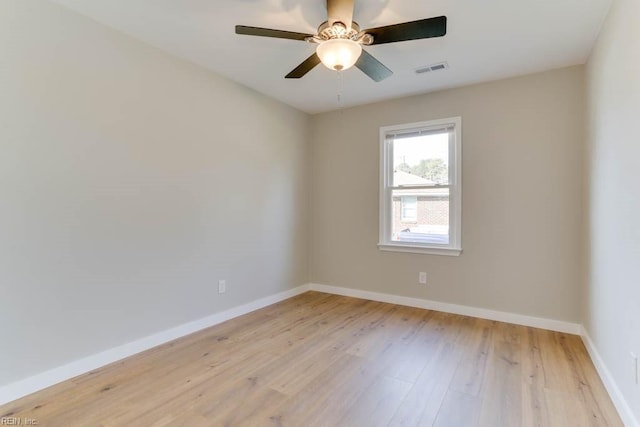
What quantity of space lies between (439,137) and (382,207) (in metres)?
1.04

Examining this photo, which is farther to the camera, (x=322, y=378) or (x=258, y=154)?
(x=258, y=154)

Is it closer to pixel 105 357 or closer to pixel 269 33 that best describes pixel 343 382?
pixel 105 357

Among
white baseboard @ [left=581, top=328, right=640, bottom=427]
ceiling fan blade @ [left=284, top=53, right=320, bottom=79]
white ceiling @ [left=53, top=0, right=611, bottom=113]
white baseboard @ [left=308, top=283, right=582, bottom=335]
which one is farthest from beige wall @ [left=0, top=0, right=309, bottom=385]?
white baseboard @ [left=581, top=328, right=640, bottom=427]

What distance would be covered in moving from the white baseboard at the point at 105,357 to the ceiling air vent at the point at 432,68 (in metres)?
2.99

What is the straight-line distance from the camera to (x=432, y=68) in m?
2.98

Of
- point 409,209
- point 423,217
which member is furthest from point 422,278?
point 409,209

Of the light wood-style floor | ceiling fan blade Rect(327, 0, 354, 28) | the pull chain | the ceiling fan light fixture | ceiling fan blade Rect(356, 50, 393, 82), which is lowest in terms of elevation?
the light wood-style floor

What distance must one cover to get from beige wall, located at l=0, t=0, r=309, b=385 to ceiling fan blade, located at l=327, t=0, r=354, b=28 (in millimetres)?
1595

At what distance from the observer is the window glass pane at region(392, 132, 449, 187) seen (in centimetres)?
359

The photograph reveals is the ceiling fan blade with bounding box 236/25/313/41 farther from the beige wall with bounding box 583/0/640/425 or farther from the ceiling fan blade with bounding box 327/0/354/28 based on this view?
the beige wall with bounding box 583/0/640/425

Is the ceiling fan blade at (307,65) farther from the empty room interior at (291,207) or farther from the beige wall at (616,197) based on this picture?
the beige wall at (616,197)

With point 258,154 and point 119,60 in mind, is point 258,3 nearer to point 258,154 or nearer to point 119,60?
point 119,60

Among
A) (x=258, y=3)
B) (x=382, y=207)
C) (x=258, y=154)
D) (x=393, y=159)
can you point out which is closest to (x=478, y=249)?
(x=382, y=207)

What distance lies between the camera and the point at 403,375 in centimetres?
221
